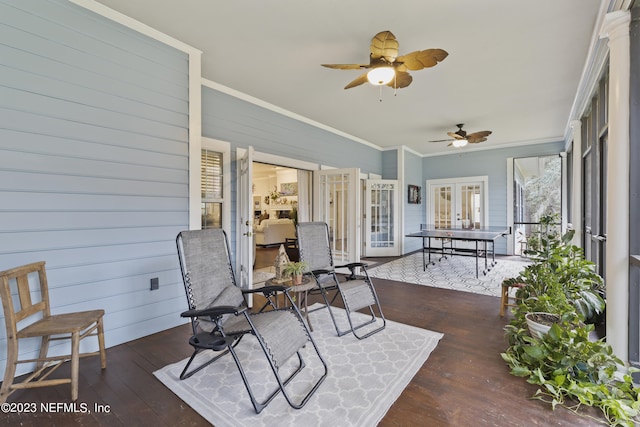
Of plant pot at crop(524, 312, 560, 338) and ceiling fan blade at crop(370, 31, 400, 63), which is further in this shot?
ceiling fan blade at crop(370, 31, 400, 63)

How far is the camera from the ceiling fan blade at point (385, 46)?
2605 millimetres

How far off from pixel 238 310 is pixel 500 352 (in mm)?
2205

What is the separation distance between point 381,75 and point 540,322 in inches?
101

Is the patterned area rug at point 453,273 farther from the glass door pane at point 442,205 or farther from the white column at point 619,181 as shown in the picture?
the white column at point 619,181

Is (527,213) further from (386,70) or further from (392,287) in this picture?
(386,70)

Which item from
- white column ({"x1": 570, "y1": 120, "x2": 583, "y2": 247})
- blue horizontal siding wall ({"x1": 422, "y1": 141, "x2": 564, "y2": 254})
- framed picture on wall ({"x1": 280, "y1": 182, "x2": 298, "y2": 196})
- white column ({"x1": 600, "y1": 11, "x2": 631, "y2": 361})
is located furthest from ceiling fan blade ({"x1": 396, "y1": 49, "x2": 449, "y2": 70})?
framed picture on wall ({"x1": 280, "y1": 182, "x2": 298, "y2": 196})

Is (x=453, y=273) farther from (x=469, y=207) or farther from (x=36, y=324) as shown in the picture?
(x=36, y=324)

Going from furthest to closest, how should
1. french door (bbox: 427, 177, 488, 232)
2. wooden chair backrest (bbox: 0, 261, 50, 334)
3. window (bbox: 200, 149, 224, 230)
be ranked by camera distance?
french door (bbox: 427, 177, 488, 232) → window (bbox: 200, 149, 224, 230) → wooden chair backrest (bbox: 0, 261, 50, 334)

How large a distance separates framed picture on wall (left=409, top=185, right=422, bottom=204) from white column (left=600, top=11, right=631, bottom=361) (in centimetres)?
595

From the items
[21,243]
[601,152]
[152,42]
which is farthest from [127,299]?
[601,152]

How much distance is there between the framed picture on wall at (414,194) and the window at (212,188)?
18.3 feet

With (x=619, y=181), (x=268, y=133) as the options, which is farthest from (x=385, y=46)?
(x=268, y=133)

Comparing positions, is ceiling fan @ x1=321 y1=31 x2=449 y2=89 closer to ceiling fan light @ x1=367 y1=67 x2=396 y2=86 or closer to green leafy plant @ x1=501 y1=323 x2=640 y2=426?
ceiling fan light @ x1=367 y1=67 x2=396 y2=86

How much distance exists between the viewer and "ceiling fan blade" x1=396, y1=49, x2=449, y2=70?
7.91 ft
